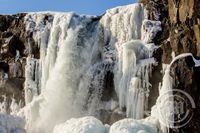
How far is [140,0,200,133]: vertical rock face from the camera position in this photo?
31.7 m

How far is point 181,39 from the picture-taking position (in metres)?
33.4

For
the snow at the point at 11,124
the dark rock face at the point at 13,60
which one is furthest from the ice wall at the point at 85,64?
the snow at the point at 11,124

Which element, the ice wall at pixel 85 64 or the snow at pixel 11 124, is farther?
the ice wall at pixel 85 64

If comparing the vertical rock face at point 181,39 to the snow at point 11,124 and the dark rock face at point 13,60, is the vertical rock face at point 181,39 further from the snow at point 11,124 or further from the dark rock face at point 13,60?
the dark rock face at point 13,60

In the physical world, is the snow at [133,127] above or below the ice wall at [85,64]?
below

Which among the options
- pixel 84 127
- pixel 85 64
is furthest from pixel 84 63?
pixel 84 127

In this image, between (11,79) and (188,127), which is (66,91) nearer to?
(11,79)

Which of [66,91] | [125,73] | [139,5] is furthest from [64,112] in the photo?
[139,5]

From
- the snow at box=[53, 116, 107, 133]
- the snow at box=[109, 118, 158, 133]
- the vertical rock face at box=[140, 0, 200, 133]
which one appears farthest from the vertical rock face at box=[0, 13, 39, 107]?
Result: the snow at box=[109, 118, 158, 133]

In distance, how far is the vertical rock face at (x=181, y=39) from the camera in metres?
Answer: 31.7

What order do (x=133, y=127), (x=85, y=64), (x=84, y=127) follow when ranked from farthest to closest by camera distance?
(x=85, y=64)
(x=84, y=127)
(x=133, y=127)

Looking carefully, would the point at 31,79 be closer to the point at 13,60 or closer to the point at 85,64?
the point at 13,60

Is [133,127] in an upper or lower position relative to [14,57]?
lower

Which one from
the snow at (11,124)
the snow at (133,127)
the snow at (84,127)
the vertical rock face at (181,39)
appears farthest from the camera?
the snow at (11,124)
